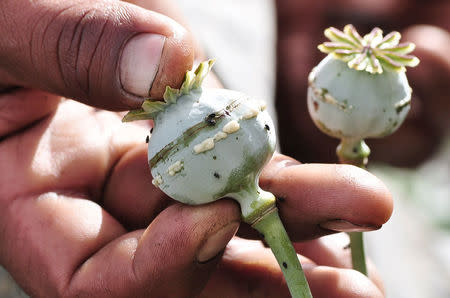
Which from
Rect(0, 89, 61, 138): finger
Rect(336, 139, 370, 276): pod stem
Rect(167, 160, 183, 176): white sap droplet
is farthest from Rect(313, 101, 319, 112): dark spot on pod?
Rect(0, 89, 61, 138): finger

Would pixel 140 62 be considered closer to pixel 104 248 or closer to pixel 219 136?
pixel 219 136

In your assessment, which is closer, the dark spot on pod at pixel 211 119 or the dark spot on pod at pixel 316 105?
the dark spot on pod at pixel 211 119

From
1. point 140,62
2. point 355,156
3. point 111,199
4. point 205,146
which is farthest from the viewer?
point 111,199

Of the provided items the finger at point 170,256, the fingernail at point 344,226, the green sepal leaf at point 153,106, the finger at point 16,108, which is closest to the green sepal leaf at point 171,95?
the green sepal leaf at point 153,106

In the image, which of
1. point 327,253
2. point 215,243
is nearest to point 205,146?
point 215,243

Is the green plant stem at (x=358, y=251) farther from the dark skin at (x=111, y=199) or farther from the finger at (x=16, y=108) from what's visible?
the finger at (x=16, y=108)

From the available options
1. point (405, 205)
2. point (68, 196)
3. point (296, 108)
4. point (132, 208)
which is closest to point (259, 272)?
point (132, 208)
